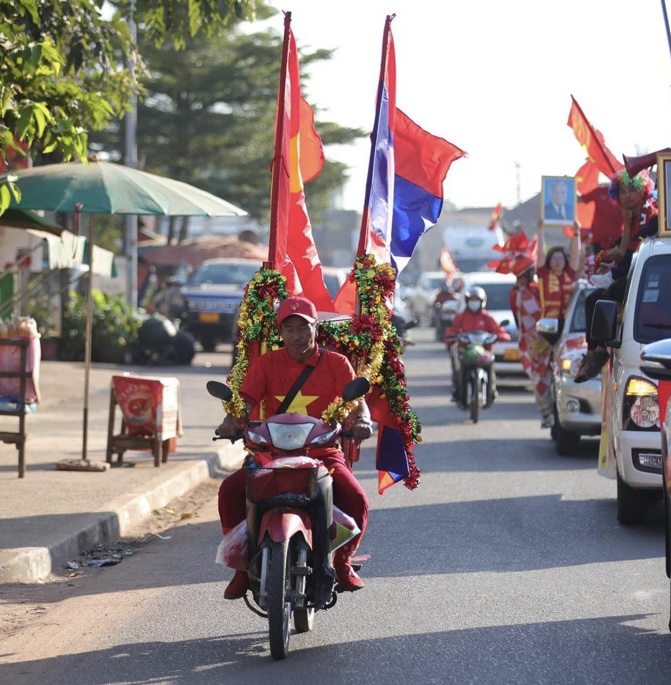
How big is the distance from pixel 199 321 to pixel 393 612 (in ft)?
78.4

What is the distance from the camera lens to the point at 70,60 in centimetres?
1245

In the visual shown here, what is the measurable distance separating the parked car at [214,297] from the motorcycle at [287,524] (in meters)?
23.5

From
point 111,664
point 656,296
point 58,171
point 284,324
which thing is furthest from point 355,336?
point 58,171

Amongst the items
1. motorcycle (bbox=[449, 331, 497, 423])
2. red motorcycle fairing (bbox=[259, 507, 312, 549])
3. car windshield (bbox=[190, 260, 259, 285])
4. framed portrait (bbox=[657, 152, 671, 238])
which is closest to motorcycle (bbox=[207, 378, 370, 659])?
red motorcycle fairing (bbox=[259, 507, 312, 549])

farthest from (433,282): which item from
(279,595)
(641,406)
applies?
(279,595)

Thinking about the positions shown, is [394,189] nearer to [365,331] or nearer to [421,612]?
[365,331]

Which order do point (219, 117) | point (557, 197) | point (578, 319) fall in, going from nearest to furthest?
point (578, 319) → point (557, 197) → point (219, 117)

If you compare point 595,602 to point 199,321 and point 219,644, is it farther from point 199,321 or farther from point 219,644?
point 199,321

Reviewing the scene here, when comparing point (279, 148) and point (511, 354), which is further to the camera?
point (511, 354)

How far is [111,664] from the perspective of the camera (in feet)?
21.3

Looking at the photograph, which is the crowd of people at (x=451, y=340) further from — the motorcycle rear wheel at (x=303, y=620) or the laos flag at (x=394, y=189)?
the laos flag at (x=394, y=189)

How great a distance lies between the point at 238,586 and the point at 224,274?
83.7ft

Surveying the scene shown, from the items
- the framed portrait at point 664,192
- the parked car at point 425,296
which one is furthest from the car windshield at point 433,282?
the framed portrait at point 664,192

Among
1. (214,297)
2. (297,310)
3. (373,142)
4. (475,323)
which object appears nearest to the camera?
(297,310)
